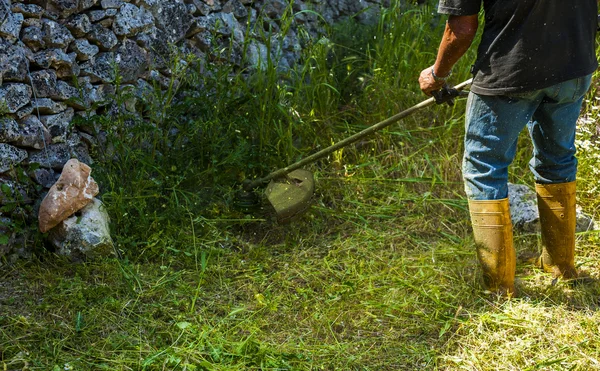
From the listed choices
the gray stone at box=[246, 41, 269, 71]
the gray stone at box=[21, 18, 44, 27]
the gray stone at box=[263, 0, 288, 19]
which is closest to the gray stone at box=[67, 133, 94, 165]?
the gray stone at box=[21, 18, 44, 27]

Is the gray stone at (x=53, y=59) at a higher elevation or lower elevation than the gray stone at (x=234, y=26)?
higher

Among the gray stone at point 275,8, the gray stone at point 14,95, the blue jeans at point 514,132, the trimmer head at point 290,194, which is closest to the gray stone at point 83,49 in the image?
the gray stone at point 14,95

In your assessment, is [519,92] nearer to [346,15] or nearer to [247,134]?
[247,134]

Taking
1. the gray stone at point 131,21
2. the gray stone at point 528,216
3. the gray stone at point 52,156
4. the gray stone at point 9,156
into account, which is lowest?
the gray stone at point 528,216

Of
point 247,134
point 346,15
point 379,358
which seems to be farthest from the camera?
point 346,15

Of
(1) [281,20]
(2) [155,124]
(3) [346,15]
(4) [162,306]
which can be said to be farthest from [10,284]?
(3) [346,15]

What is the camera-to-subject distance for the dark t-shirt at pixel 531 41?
3115mm

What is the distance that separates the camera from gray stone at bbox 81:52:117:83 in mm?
4152

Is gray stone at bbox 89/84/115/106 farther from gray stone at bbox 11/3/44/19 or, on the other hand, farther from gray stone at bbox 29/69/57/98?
gray stone at bbox 11/3/44/19

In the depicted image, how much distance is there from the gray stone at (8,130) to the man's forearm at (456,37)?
225cm

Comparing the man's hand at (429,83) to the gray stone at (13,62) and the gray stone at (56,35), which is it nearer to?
the gray stone at (56,35)

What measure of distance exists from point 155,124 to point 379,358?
6.93 ft

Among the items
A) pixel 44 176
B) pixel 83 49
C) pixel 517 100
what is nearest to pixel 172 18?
pixel 83 49

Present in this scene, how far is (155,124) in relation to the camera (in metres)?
4.52
